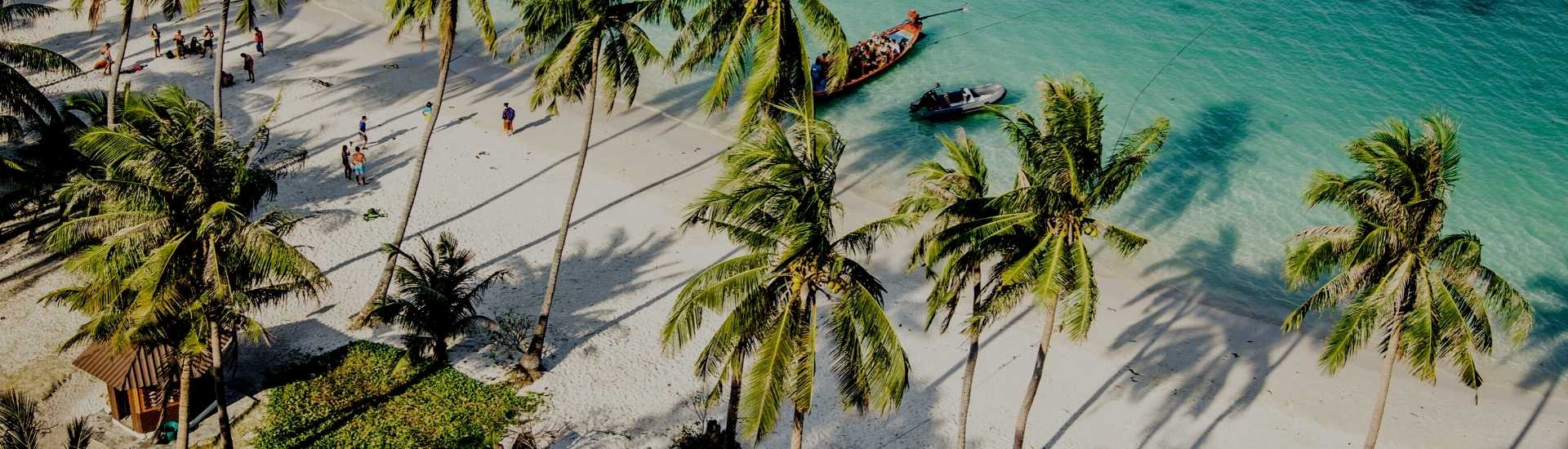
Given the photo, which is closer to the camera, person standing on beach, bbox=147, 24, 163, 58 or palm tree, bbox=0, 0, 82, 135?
palm tree, bbox=0, 0, 82, 135

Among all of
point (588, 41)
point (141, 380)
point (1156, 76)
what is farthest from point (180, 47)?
point (1156, 76)

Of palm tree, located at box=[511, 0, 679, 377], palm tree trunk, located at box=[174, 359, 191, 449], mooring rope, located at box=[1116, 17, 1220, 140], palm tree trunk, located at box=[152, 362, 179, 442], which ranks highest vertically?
palm tree, located at box=[511, 0, 679, 377]

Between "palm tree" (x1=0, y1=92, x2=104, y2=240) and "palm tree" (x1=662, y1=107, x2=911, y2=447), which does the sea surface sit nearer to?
"palm tree" (x1=662, y1=107, x2=911, y2=447)

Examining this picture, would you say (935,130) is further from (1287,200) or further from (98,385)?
(98,385)

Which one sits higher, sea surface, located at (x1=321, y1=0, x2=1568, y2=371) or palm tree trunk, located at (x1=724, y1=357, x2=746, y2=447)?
palm tree trunk, located at (x1=724, y1=357, x2=746, y2=447)

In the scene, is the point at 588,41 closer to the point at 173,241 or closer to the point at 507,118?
the point at 173,241

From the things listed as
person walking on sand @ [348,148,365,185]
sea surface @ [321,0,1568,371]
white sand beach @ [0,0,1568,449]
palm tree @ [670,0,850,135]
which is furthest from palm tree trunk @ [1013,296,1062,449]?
person walking on sand @ [348,148,365,185]

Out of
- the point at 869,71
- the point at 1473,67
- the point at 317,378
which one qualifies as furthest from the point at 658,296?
the point at 1473,67
